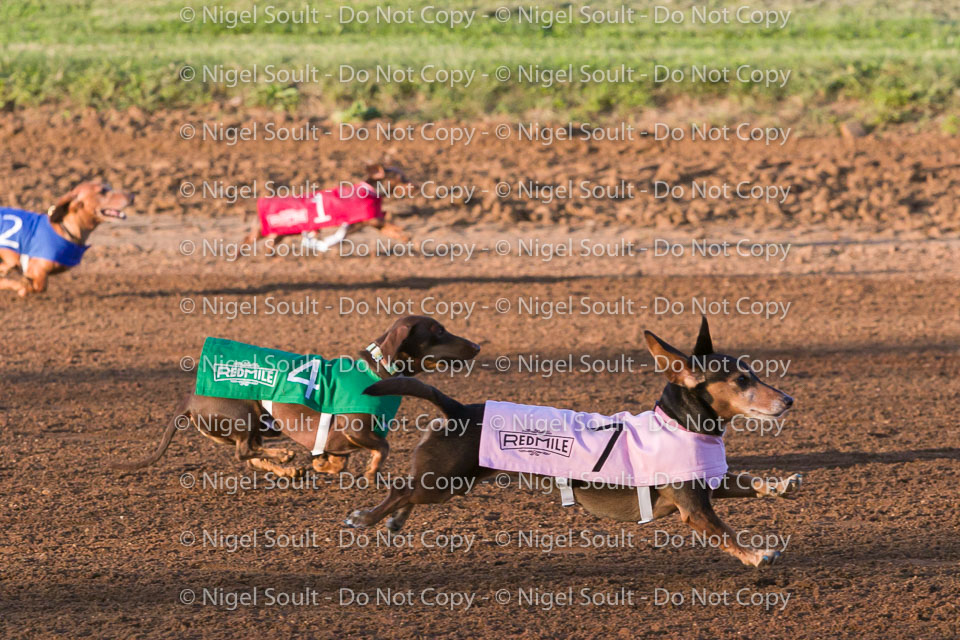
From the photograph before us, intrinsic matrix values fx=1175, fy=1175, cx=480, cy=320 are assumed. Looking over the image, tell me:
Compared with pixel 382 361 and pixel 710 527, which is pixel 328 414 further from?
pixel 710 527

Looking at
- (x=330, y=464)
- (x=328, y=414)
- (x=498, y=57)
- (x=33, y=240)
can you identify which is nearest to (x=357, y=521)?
(x=328, y=414)

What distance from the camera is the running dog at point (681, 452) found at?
226 inches

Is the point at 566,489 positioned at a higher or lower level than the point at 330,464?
higher

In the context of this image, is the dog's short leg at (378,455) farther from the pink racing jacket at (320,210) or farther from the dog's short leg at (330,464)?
the pink racing jacket at (320,210)

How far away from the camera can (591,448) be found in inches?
231

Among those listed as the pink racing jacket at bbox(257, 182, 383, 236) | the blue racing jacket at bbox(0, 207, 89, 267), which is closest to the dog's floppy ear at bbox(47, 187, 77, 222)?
the blue racing jacket at bbox(0, 207, 89, 267)

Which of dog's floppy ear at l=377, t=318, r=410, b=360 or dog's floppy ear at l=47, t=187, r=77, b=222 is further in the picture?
dog's floppy ear at l=47, t=187, r=77, b=222

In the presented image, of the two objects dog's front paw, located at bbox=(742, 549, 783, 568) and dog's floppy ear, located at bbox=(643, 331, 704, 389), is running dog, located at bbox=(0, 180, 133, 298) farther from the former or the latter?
dog's front paw, located at bbox=(742, 549, 783, 568)

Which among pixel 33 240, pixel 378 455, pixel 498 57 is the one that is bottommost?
pixel 33 240

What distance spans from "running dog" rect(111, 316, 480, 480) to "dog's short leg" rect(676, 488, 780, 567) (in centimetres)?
181

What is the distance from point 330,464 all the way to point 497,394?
2499mm

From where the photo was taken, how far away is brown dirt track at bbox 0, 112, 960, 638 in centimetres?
580

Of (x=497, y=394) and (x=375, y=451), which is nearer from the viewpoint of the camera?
(x=375, y=451)

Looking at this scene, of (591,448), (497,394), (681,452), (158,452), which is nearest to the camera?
(681,452)
